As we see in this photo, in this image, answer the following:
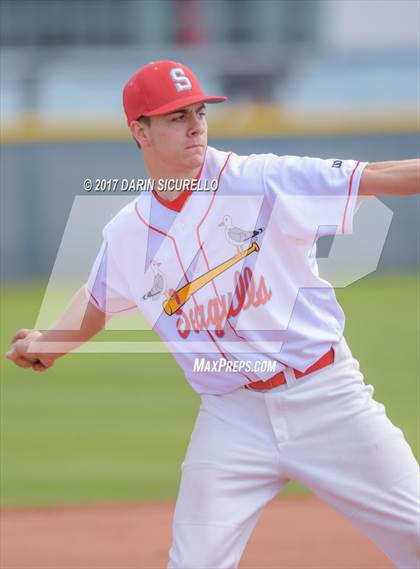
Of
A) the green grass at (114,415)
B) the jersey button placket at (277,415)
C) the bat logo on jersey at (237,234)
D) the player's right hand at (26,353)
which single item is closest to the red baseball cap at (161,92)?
the bat logo on jersey at (237,234)

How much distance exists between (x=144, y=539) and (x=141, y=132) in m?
2.29

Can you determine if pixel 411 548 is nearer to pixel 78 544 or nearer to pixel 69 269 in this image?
pixel 78 544

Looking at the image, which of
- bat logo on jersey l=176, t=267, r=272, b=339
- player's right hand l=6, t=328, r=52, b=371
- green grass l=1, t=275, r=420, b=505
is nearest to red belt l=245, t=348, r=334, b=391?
bat logo on jersey l=176, t=267, r=272, b=339

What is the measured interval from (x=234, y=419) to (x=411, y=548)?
1.98 feet

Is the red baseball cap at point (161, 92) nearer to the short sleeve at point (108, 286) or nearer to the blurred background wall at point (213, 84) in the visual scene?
the short sleeve at point (108, 286)

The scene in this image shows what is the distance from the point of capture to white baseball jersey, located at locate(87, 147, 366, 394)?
3113 millimetres

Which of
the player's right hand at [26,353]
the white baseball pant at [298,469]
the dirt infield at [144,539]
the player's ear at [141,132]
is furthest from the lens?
the dirt infield at [144,539]

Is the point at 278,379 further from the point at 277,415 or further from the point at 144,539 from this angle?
the point at 144,539

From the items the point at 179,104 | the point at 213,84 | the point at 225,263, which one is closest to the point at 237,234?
the point at 225,263

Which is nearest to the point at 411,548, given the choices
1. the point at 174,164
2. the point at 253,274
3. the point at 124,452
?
the point at 253,274

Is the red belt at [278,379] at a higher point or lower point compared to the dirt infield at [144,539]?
higher

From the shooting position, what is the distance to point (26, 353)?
3.62 metres

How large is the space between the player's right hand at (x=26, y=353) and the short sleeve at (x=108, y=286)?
27 cm

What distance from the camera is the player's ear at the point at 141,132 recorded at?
134 inches
